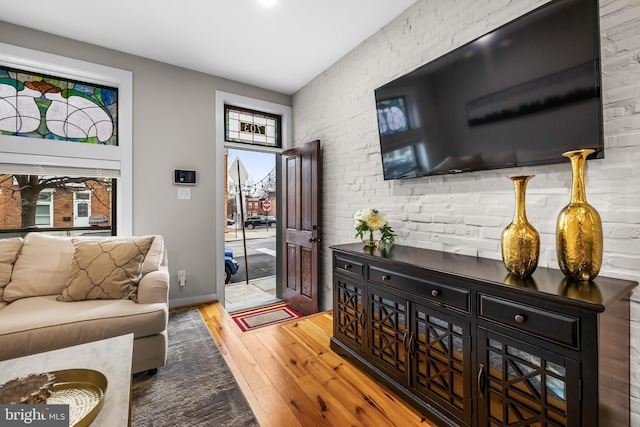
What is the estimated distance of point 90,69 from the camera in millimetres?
2787

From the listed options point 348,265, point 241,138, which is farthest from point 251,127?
point 348,265

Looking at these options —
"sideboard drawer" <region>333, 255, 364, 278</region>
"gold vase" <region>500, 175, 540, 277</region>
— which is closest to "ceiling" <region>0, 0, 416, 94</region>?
"gold vase" <region>500, 175, 540, 277</region>

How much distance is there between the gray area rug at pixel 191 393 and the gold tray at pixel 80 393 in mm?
616

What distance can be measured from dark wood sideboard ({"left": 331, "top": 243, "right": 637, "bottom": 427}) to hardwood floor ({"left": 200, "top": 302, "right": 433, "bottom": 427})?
13 centimetres

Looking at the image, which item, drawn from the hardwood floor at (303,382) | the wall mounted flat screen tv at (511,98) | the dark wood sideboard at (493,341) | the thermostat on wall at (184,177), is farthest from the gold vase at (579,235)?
the thermostat on wall at (184,177)

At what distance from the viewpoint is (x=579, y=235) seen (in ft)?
3.76

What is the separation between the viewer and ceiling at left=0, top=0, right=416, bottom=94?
2.28m

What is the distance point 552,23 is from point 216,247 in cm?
346

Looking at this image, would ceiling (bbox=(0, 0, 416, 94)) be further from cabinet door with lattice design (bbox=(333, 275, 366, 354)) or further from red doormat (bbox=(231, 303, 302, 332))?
red doormat (bbox=(231, 303, 302, 332))

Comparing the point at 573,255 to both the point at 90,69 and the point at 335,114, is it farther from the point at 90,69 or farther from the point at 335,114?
the point at 90,69

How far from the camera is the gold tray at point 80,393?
89 centimetres

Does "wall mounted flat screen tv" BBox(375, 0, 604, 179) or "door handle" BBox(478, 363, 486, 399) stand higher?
"wall mounted flat screen tv" BBox(375, 0, 604, 179)

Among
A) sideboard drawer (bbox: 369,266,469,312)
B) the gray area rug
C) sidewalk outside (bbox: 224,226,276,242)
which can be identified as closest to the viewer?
sideboard drawer (bbox: 369,266,469,312)

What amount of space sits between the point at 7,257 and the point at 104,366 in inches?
68.1
